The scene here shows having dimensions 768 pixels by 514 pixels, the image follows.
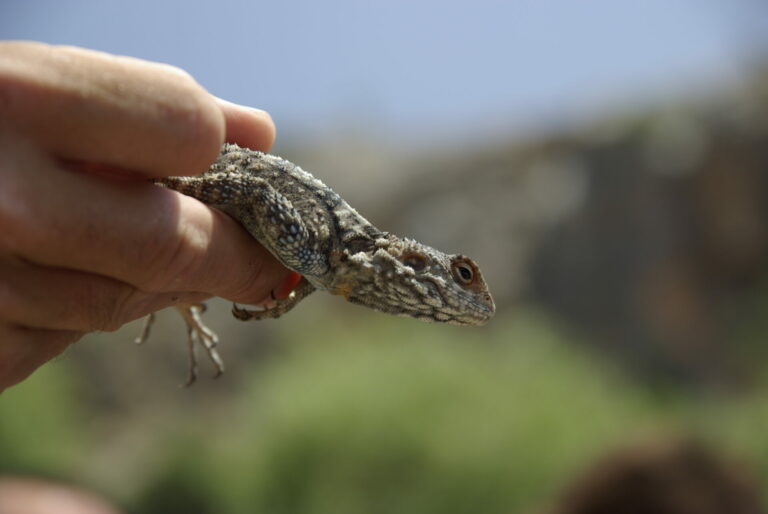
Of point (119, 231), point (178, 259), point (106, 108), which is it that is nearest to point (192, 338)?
point (178, 259)

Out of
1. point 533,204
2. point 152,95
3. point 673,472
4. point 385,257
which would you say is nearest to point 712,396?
point 533,204

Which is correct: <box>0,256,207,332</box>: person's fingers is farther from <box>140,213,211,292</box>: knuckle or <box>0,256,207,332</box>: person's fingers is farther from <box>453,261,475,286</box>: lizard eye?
<box>453,261,475,286</box>: lizard eye

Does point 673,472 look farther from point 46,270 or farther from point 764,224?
point 764,224

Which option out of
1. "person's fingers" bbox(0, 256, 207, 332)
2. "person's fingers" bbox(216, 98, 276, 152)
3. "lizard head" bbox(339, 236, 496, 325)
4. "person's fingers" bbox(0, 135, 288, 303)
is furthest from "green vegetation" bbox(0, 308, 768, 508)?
"person's fingers" bbox(0, 256, 207, 332)

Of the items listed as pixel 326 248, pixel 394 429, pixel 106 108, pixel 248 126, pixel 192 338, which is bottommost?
pixel 394 429

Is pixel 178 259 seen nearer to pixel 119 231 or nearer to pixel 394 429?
pixel 119 231

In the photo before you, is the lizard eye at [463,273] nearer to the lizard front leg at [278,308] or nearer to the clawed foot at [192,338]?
the lizard front leg at [278,308]

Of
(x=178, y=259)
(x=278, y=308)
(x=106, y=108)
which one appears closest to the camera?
(x=106, y=108)
